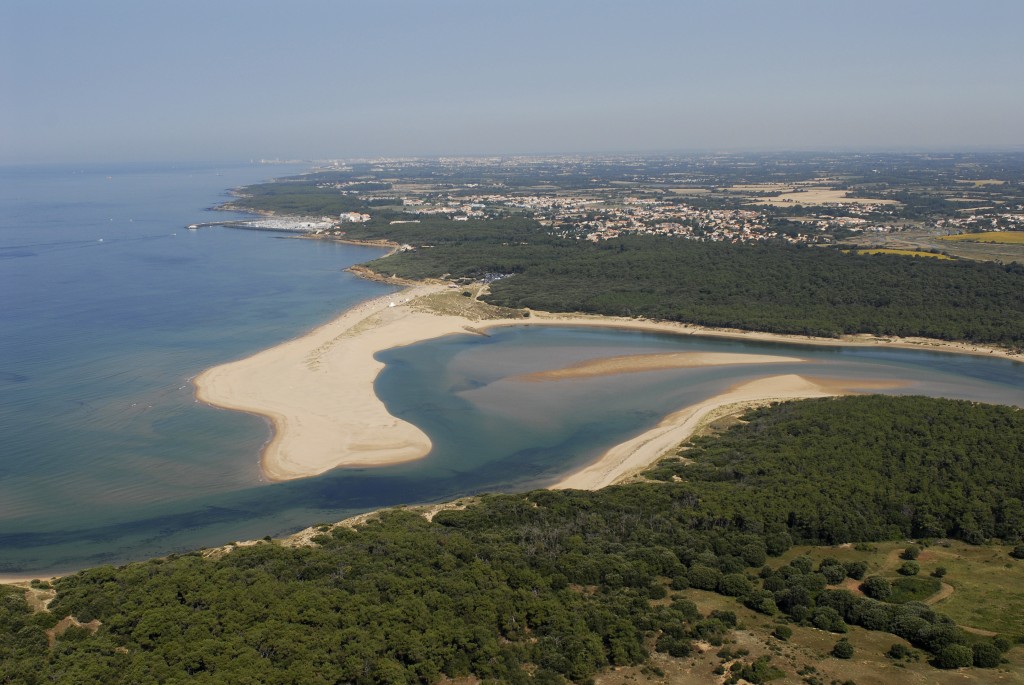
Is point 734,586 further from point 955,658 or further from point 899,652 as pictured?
point 955,658

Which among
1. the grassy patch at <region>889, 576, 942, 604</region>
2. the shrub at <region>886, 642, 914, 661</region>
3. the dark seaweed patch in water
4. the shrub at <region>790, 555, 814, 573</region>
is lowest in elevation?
the grassy patch at <region>889, 576, 942, 604</region>

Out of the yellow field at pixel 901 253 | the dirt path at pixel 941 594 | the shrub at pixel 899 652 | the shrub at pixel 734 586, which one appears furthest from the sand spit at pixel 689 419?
the yellow field at pixel 901 253

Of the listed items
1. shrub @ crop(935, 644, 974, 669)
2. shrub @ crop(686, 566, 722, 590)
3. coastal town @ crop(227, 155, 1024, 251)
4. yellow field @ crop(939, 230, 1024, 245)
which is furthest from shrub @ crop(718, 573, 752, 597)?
yellow field @ crop(939, 230, 1024, 245)

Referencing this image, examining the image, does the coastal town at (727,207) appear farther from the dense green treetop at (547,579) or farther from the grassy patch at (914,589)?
the grassy patch at (914,589)

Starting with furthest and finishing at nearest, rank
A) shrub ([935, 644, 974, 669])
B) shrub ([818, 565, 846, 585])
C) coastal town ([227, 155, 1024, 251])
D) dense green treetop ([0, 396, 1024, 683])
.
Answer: coastal town ([227, 155, 1024, 251])
shrub ([818, 565, 846, 585])
shrub ([935, 644, 974, 669])
dense green treetop ([0, 396, 1024, 683])

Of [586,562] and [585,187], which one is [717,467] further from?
[585,187]

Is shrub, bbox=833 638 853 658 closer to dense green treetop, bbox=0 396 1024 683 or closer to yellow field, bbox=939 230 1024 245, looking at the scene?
dense green treetop, bbox=0 396 1024 683
